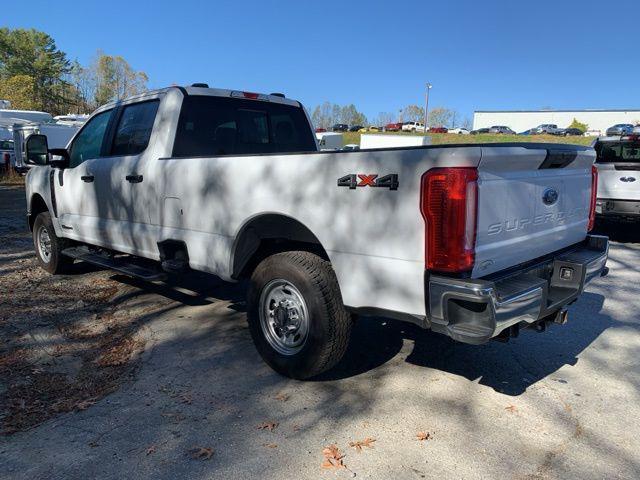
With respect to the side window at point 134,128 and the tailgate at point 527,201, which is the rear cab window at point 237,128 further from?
the tailgate at point 527,201

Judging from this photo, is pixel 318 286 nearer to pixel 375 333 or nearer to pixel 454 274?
pixel 454 274

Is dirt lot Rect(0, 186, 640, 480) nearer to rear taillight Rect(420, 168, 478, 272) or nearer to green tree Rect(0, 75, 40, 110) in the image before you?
rear taillight Rect(420, 168, 478, 272)

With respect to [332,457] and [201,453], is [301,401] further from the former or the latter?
[201,453]

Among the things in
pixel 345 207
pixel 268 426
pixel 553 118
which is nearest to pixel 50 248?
pixel 268 426

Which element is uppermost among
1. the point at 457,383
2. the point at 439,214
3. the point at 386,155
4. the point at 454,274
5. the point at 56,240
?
the point at 386,155

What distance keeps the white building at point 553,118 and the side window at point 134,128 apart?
314ft

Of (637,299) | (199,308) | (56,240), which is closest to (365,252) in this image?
→ (199,308)

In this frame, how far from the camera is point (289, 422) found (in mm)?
3305

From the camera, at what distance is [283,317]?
380cm

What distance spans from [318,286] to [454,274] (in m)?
0.96

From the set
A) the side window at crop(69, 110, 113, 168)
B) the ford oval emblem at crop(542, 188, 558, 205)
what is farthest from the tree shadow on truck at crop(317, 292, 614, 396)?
the side window at crop(69, 110, 113, 168)

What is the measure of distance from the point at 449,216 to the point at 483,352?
6.93 feet

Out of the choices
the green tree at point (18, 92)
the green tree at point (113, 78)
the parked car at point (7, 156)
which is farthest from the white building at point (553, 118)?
the parked car at point (7, 156)

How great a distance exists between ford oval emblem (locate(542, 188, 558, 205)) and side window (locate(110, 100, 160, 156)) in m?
3.47
